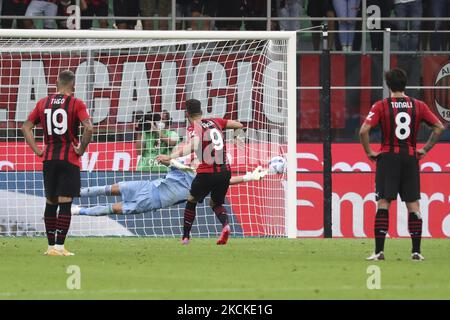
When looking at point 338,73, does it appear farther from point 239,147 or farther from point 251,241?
point 251,241

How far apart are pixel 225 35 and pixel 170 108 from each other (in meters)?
2.43

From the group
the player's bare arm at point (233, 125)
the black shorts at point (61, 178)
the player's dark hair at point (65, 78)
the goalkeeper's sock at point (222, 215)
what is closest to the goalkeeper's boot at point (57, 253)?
the black shorts at point (61, 178)

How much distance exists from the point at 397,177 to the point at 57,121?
3652mm

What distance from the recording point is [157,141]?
18.9 metres

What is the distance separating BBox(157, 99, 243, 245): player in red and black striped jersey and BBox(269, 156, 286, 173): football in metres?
2.33

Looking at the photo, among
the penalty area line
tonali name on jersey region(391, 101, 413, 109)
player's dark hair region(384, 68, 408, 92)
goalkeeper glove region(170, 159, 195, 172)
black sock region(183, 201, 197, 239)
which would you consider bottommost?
the penalty area line

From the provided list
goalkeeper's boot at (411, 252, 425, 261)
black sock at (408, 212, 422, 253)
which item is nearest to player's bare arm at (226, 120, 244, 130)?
black sock at (408, 212, 422, 253)

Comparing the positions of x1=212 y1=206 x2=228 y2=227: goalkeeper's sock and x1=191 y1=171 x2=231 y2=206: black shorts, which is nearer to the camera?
x1=191 y1=171 x2=231 y2=206: black shorts

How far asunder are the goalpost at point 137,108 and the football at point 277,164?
0.63 feet

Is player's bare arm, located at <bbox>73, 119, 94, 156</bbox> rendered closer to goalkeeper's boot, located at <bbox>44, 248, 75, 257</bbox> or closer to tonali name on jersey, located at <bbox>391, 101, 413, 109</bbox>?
goalkeeper's boot, located at <bbox>44, 248, 75, 257</bbox>

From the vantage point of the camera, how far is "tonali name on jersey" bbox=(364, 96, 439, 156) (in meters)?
12.8

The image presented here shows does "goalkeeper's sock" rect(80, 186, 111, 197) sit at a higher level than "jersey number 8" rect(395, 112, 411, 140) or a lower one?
lower

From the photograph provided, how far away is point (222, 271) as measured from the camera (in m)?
11.7
